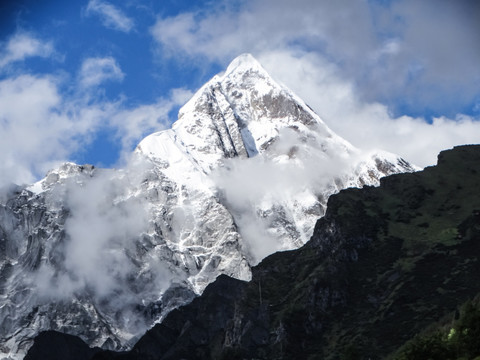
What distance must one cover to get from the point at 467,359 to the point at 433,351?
13500mm

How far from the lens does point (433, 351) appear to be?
184000 mm

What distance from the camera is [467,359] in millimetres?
171125

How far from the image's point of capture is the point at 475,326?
190 meters

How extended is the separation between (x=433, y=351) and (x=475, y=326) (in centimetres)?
1321

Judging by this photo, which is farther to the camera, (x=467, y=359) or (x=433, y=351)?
(x=433, y=351)

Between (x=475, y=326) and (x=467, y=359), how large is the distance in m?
20.5

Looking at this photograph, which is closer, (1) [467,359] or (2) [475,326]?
(1) [467,359]
